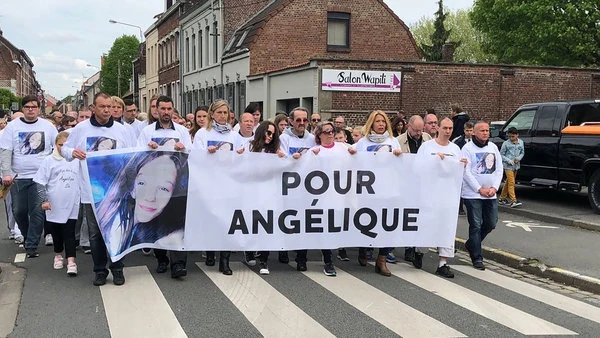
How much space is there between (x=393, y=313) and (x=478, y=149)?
2.79 metres

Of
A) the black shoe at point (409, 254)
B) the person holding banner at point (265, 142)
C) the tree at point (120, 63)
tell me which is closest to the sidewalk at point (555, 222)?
the black shoe at point (409, 254)

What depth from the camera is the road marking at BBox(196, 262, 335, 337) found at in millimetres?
5051

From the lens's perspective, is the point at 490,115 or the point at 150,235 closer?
the point at 150,235

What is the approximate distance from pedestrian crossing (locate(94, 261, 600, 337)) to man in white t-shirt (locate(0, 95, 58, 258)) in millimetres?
1821

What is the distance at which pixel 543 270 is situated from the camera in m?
7.43

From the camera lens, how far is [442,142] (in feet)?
24.0

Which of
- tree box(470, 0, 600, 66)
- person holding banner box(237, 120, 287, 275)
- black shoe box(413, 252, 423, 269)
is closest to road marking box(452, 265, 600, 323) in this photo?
black shoe box(413, 252, 423, 269)

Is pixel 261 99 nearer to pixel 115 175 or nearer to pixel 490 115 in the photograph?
pixel 490 115

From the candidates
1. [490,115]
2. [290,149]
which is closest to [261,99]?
[490,115]

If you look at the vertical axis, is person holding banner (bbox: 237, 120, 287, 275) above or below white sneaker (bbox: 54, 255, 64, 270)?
above

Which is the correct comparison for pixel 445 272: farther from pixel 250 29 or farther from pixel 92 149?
pixel 250 29

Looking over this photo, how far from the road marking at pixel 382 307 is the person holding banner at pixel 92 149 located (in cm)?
225

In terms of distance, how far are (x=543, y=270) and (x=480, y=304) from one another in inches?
74.5

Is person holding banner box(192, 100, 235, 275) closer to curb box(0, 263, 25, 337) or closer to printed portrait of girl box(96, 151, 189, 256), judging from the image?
printed portrait of girl box(96, 151, 189, 256)
